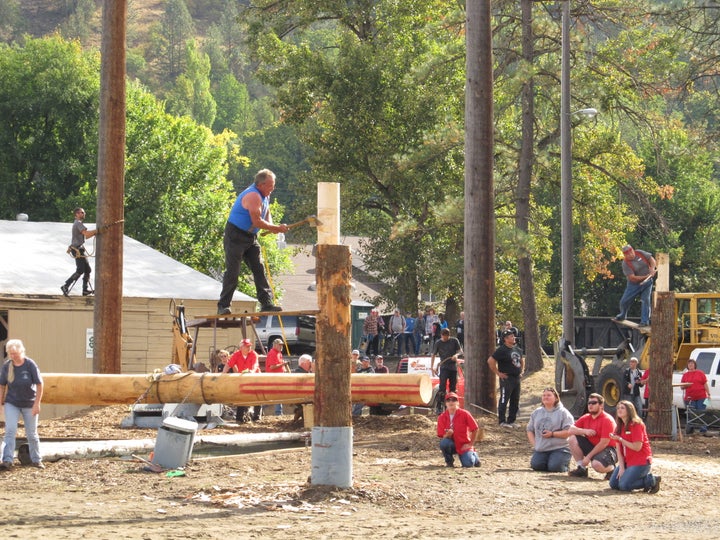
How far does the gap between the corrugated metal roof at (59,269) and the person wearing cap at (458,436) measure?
44.5 ft

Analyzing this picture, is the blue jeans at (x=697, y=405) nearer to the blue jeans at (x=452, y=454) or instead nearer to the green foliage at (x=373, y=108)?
the blue jeans at (x=452, y=454)

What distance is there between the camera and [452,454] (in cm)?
1532

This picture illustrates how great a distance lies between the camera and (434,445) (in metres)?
17.5

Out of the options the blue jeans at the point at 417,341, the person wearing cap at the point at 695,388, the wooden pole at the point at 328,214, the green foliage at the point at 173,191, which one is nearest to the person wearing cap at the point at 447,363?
the person wearing cap at the point at 695,388

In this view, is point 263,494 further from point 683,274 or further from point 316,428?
point 683,274

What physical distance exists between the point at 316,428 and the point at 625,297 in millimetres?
12228

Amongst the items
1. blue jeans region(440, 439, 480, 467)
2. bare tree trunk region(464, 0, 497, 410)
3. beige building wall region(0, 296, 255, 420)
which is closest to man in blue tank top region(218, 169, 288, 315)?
blue jeans region(440, 439, 480, 467)

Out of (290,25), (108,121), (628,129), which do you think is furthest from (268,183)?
(290,25)

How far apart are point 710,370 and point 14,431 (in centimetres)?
1395

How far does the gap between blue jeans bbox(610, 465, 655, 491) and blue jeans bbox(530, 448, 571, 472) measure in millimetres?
1521

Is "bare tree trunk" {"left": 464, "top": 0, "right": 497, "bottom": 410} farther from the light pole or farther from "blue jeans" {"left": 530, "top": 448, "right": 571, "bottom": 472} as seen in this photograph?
the light pole

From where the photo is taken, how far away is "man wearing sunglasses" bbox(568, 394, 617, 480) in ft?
49.1

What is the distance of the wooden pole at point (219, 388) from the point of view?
1644 cm

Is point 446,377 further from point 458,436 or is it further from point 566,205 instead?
point 458,436
